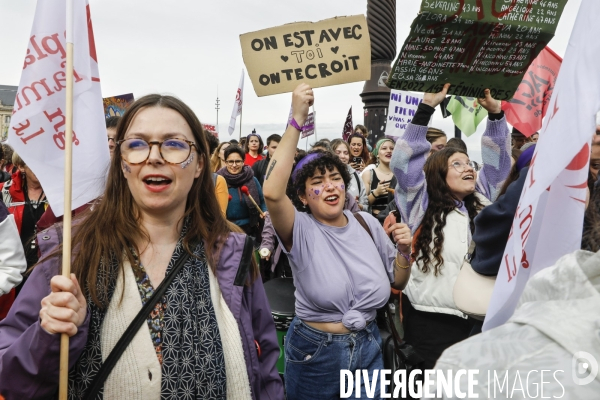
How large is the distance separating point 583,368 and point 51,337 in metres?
1.33

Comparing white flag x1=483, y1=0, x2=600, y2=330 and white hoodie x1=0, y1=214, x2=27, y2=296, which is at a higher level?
white flag x1=483, y1=0, x2=600, y2=330

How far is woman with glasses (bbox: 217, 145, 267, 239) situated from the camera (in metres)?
6.30

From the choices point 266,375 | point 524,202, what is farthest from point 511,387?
point 266,375

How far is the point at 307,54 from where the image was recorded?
257 centimetres

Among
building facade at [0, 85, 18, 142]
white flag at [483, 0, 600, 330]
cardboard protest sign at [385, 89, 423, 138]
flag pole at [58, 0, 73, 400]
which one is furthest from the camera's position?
building facade at [0, 85, 18, 142]

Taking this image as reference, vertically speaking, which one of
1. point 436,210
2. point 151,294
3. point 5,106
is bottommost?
point 151,294

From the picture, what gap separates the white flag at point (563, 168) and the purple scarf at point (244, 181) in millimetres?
5173

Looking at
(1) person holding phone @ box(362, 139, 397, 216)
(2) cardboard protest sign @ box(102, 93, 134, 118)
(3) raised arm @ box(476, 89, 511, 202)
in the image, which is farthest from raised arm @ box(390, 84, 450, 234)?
(2) cardboard protest sign @ box(102, 93, 134, 118)

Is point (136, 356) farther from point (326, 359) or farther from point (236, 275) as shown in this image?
point (326, 359)

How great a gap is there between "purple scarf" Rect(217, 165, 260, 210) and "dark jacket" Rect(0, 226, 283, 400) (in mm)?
4416

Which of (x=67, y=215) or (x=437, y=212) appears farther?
(x=437, y=212)

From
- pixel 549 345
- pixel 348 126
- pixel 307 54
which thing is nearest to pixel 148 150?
pixel 307 54

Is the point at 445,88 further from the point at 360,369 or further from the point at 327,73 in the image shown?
the point at 360,369

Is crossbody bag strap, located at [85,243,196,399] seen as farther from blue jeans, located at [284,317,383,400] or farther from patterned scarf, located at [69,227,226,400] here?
blue jeans, located at [284,317,383,400]
